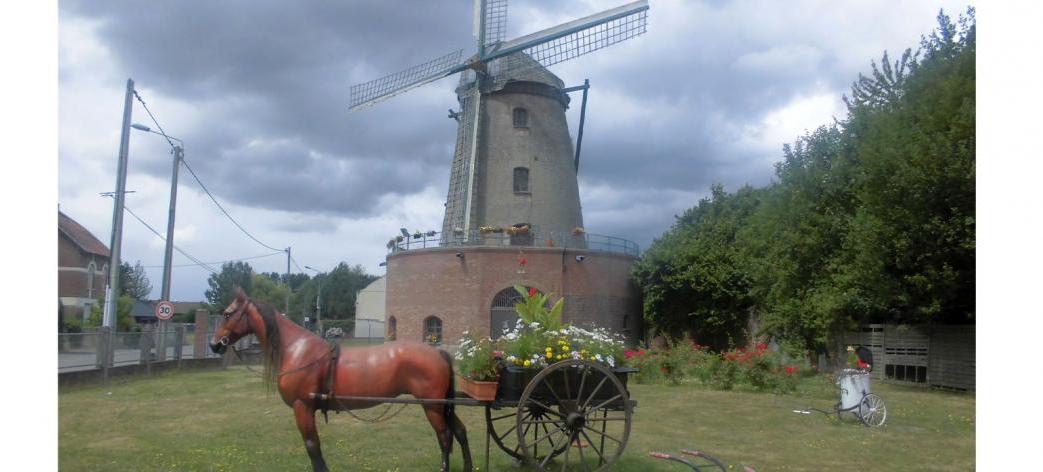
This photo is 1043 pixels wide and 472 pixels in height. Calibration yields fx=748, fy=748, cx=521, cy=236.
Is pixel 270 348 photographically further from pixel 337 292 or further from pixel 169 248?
pixel 337 292

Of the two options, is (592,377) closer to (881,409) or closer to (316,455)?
(316,455)

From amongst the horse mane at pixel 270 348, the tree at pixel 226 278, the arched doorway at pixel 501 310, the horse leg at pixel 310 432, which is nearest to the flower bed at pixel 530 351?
the horse leg at pixel 310 432

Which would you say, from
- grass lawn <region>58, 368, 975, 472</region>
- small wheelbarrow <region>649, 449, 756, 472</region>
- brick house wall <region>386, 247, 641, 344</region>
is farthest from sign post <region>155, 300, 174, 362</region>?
small wheelbarrow <region>649, 449, 756, 472</region>

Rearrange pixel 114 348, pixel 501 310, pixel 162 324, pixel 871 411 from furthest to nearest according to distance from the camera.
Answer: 1. pixel 501 310
2. pixel 162 324
3. pixel 114 348
4. pixel 871 411

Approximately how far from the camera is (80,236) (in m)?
50.5

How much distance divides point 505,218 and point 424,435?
67.9 feet

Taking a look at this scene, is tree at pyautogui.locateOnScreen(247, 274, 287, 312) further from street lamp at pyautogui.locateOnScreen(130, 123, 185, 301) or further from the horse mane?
the horse mane

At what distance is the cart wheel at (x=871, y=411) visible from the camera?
42.4ft

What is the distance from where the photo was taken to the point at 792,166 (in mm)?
25250

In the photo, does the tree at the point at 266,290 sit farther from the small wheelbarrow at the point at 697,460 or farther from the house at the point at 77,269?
the small wheelbarrow at the point at 697,460

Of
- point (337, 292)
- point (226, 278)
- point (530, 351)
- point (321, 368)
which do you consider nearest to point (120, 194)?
point (321, 368)

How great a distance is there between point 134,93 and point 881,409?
18.3 meters

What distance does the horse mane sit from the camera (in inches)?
293
